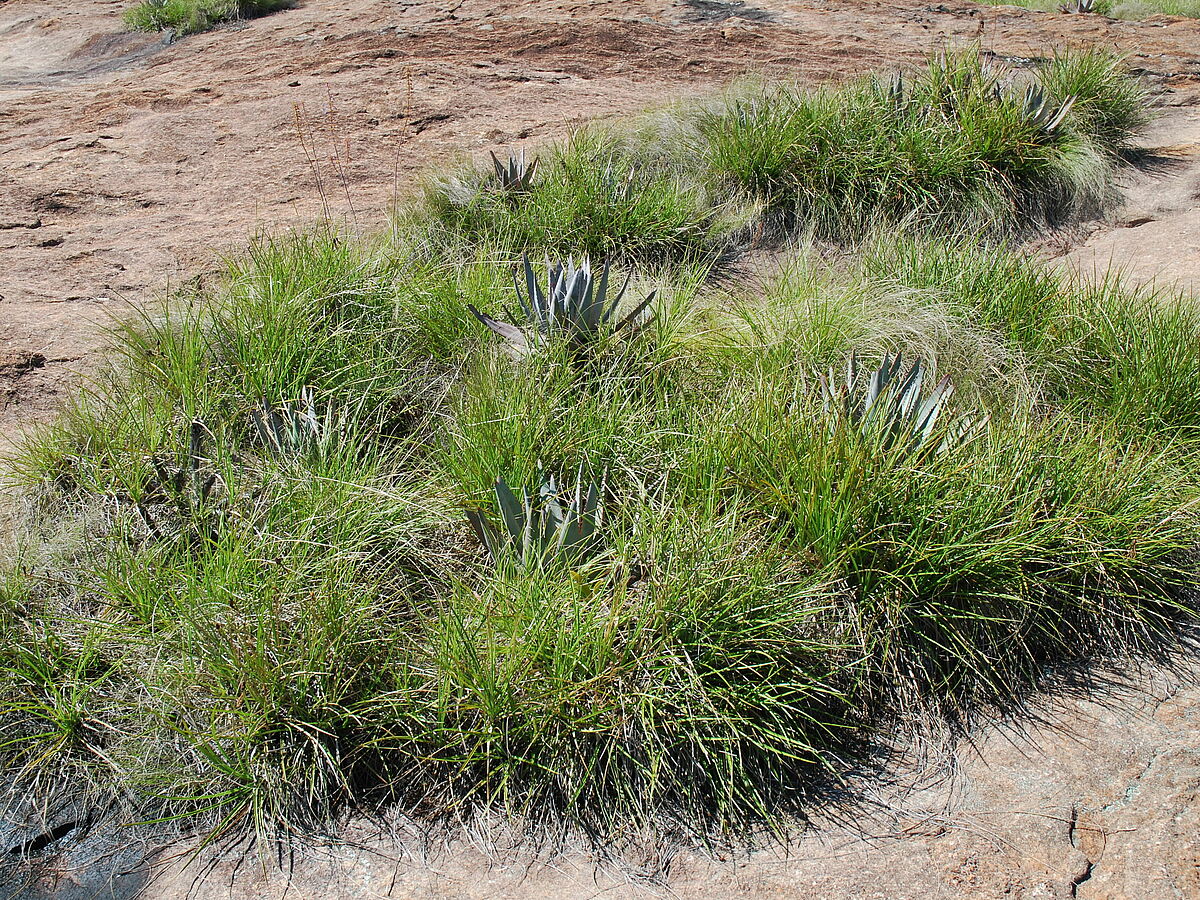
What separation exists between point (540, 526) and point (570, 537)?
95 millimetres

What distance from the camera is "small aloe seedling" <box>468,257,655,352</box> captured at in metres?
3.31

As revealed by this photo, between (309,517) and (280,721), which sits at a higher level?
(309,517)

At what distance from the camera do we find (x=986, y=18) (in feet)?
25.2

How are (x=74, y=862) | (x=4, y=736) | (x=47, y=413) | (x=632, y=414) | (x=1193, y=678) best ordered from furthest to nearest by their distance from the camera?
(x=47, y=413)
(x=632, y=414)
(x=1193, y=678)
(x=4, y=736)
(x=74, y=862)

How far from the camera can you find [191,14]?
7859mm

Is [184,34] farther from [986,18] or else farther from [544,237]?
[986,18]

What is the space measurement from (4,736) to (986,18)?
8.17 meters

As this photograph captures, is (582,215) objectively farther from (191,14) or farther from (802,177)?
(191,14)

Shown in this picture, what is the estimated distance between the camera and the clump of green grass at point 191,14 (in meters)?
7.83

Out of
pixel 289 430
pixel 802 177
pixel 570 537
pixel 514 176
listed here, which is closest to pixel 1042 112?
pixel 802 177

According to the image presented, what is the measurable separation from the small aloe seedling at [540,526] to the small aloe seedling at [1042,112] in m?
3.64

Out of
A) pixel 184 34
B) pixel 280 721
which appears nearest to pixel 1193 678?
pixel 280 721

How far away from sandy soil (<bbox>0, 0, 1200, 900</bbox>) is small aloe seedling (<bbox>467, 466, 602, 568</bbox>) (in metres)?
0.78

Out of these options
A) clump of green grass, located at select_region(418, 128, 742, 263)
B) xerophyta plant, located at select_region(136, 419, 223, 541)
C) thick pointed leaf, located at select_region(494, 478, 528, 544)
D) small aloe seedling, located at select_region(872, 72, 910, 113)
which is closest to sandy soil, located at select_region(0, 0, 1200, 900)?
clump of green grass, located at select_region(418, 128, 742, 263)
